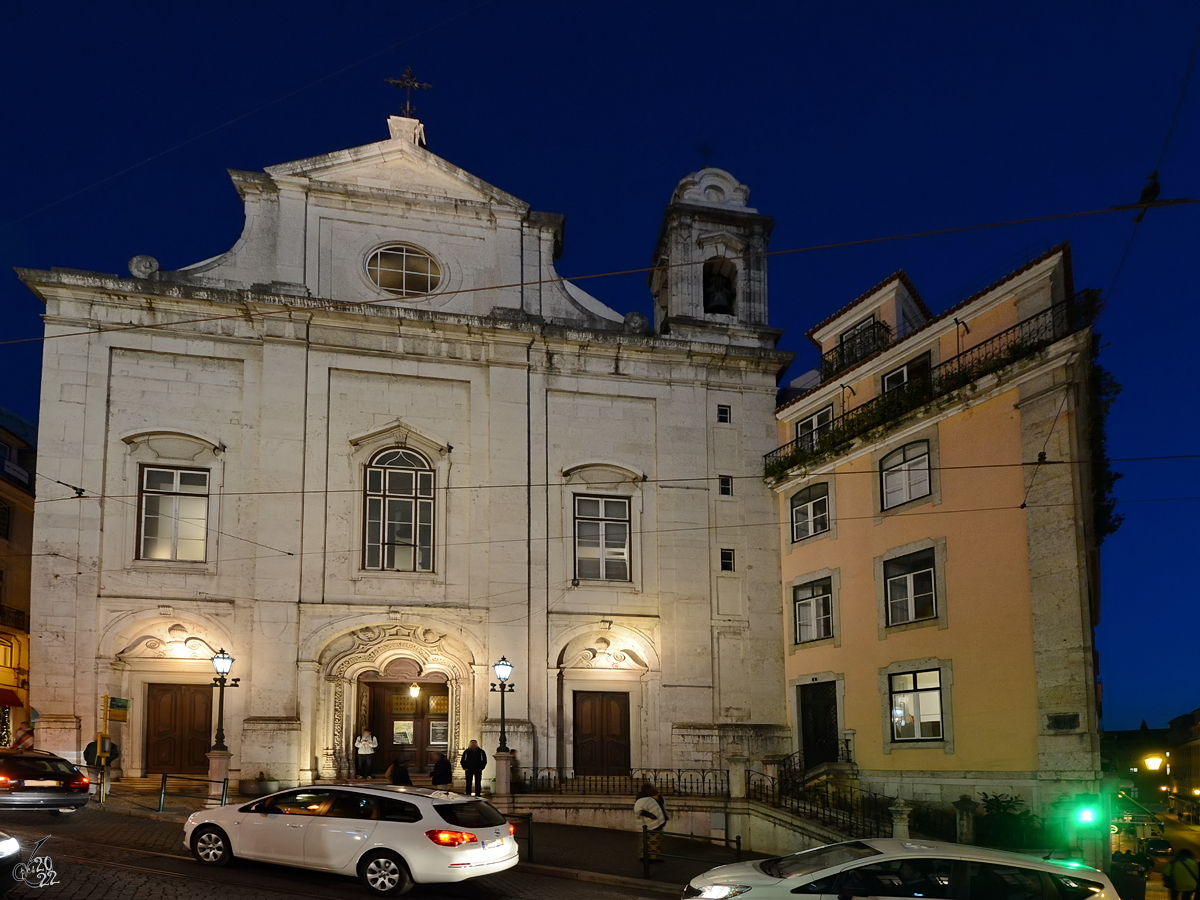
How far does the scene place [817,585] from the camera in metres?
28.6

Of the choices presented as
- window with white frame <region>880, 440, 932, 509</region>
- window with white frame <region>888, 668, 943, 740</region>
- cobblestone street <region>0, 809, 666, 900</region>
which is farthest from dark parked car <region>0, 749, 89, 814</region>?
window with white frame <region>880, 440, 932, 509</region>

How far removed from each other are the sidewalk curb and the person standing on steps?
942cm

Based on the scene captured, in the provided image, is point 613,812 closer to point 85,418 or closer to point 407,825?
point 407,825

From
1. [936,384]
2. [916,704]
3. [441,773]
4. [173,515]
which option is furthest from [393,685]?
[936,384]

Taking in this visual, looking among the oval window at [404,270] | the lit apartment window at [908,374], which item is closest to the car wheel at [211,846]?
the oval window at [404,270]

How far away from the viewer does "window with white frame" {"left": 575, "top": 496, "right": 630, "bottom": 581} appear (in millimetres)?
29672

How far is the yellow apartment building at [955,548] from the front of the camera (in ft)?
70.3

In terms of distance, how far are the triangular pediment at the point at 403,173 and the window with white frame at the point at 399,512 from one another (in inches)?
293

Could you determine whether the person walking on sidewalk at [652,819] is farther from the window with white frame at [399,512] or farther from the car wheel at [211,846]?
the window with white frame at [399,512]

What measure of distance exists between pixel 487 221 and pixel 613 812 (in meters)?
16.1

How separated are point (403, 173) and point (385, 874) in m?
21.1

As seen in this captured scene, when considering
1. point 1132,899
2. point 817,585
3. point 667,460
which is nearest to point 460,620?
point 667,460

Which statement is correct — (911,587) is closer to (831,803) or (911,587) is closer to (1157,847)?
(831,803)

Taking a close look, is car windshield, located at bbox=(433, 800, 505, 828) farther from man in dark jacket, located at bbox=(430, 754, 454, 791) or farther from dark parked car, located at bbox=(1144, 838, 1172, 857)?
dark parked car, located at bbox=(1144, 838, 1172, 857)
